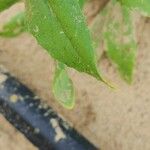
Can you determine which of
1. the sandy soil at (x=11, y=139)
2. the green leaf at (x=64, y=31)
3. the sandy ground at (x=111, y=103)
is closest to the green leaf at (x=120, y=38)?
the sandy ground at (x=111, y=103)

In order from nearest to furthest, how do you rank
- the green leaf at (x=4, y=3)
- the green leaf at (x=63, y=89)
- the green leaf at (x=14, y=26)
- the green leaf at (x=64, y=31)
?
the green leaf at (x=64, y=31), the green leaf at (x=4, y=3), the green leaf at (x=63, y=89), the green leaf at (x=14, y=26)

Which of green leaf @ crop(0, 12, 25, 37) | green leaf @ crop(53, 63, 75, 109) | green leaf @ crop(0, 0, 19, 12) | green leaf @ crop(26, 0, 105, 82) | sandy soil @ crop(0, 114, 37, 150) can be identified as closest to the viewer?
green leaf @ crop(26, 0, 105, 82)

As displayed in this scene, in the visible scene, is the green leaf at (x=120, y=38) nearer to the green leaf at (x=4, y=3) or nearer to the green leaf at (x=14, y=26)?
the green leaf at (x=14, y=26)

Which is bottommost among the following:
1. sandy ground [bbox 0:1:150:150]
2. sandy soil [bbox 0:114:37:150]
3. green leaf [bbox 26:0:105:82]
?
sandy ground [bbox 0:1:150:150]

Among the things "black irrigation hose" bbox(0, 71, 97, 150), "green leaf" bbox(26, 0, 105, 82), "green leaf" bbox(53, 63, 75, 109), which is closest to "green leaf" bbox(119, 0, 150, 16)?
"green leaf" bbox(53, 63, 75, 109)

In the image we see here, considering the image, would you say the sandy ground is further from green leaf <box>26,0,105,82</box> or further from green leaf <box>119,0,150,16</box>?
green leaf <box>26,0,105,82</box>

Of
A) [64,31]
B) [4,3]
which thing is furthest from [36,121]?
[64,31]

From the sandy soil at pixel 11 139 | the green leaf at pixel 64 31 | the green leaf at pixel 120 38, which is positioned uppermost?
the green leaf at pixel 64 31
